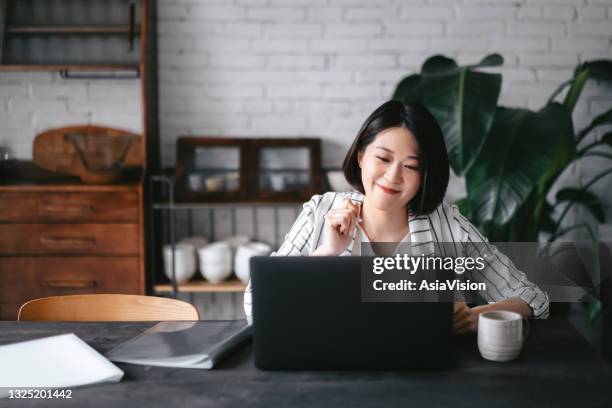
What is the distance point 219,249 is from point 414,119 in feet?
5.34

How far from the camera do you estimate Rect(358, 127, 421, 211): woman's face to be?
65.8 inches

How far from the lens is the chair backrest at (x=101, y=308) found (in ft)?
5.66

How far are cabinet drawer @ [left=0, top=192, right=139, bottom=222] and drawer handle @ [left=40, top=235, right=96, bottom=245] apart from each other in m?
0.09

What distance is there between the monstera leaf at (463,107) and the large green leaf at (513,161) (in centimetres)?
10

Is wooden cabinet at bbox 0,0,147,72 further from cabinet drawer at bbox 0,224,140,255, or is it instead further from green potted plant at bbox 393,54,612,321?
green potted plant at bbox 393,54,612,321

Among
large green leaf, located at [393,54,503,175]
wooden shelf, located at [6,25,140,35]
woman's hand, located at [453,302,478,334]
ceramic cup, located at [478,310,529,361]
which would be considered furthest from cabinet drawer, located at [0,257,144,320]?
ceramic cup, located at [478,310,529,361]

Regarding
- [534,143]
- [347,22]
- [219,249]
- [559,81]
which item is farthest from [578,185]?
[219,249]

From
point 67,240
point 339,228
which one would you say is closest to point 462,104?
point 339,228

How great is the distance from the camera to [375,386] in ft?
3.85

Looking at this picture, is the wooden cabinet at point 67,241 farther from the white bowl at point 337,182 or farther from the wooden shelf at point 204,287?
the white bowl at point 337,182

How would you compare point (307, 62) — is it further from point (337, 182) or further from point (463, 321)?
point (463, 321)

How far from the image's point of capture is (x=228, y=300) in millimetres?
3488

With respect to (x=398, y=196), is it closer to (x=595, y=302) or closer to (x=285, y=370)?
(x=285, y=370)

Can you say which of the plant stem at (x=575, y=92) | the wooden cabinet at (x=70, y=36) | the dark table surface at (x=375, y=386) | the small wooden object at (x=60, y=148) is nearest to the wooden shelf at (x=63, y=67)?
the wooden cabinet at (x=70, y=36)
